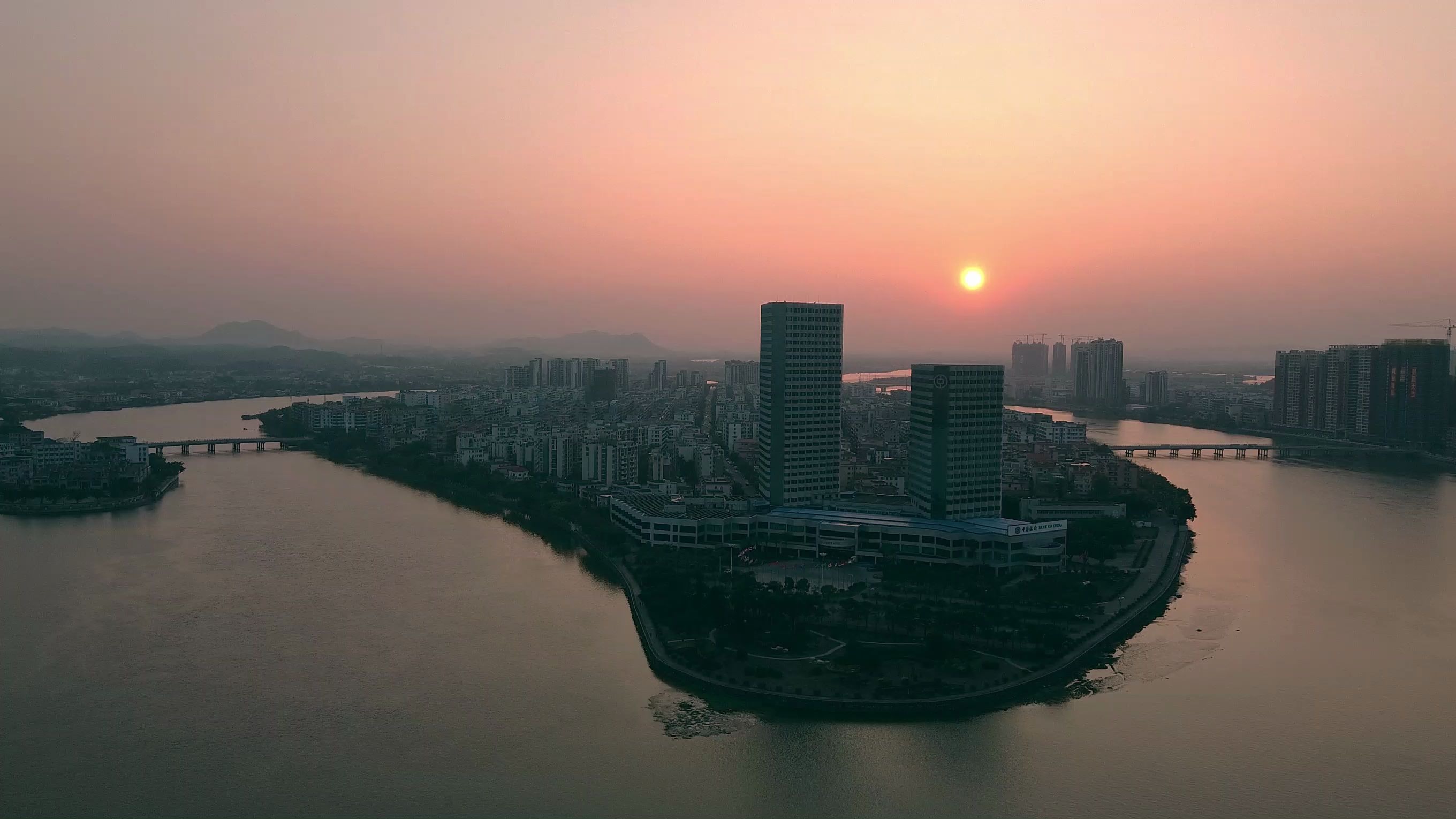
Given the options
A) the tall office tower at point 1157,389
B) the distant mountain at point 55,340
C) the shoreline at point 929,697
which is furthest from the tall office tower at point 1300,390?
the distant mountain at point 55,340

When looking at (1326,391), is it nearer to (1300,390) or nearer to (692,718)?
(1300,390)

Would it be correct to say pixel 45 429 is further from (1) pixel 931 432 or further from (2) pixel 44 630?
(1) pixel 931 432

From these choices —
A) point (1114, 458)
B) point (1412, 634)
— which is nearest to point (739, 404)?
point (1114, 458)

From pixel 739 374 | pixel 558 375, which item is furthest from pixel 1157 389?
pixel 558 375

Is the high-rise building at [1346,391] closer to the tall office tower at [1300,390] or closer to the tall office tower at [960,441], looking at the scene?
the tall office tower at [1300,390]

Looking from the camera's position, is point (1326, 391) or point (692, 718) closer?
point (692, 718)

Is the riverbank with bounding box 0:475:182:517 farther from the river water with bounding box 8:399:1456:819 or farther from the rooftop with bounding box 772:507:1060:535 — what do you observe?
the rooftop with bounding box 772:507:1060:535
